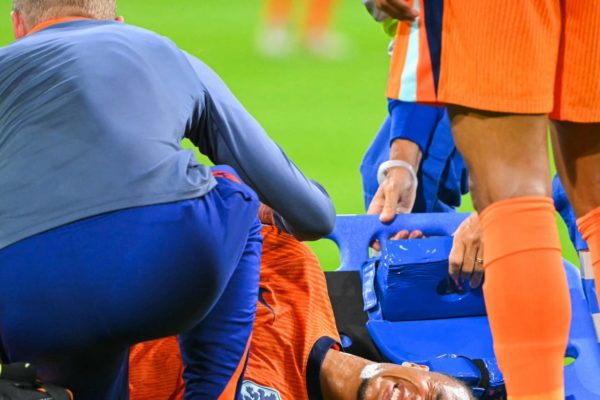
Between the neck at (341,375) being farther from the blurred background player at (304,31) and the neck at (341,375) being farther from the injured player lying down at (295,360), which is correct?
the blurred background player at (304,31)

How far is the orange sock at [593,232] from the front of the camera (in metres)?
1.68

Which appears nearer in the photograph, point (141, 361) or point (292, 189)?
point (292, 189)

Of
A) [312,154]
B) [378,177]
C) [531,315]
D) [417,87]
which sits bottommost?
[312,154]

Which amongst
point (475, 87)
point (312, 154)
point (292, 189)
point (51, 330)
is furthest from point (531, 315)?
point (312, 154)

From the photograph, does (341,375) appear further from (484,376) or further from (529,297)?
(529,297)

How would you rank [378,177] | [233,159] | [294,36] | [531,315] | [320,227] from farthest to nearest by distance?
[294,36] → [378,177] → [320,227] → [233,159] → [531,315]

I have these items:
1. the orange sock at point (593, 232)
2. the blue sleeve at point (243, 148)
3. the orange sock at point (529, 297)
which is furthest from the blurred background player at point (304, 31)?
the orange sock at point (529, 297)

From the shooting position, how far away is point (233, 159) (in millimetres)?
1925

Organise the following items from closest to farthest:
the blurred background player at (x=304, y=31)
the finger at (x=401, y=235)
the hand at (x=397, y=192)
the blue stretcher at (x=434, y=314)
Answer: the blue stretcher at (x=434, y=314)
the finger at (x=401, y=235)
the hand at (x=397, y=192)
the blurred background player at (x=304, y=31)

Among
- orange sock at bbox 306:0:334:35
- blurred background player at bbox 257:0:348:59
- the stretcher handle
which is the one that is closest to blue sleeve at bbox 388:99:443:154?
the stretcher handle

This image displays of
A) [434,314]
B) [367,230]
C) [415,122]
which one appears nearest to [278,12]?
[415,122]

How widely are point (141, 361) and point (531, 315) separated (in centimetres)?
100

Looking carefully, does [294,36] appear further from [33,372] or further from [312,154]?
[33,372]

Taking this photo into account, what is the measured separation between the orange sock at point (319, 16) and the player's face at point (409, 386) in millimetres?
3587
